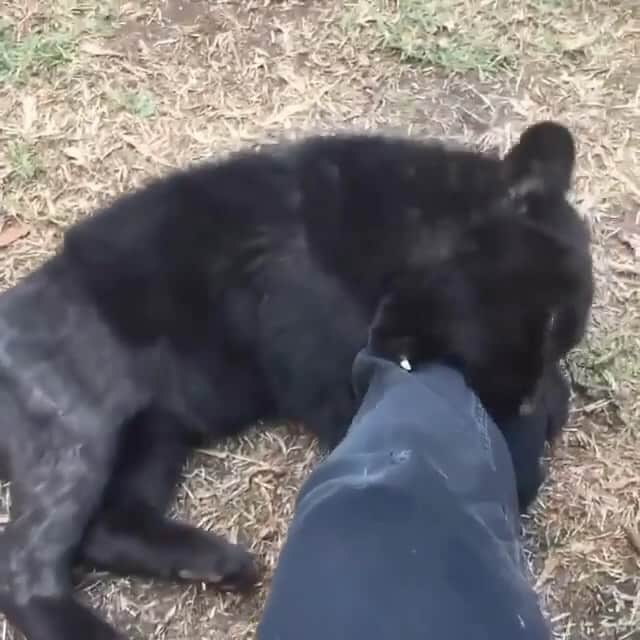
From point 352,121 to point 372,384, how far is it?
129cm

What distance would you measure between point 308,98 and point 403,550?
6.28 ft

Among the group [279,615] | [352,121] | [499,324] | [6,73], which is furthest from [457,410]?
[6,73]

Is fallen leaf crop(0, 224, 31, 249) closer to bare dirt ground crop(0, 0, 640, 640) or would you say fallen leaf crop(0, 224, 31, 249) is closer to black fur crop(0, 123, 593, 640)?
bare dirt ground crop(0, 0, 640, 640)

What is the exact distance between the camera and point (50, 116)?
9.95ft

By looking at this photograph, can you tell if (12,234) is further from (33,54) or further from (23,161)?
(33,54)

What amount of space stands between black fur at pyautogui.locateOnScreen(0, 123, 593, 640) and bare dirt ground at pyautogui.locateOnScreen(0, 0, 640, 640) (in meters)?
0.22

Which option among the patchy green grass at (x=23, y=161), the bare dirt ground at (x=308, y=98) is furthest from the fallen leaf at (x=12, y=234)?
the patchy green grass at (x=23, y=161)

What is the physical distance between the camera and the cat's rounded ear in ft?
6.96

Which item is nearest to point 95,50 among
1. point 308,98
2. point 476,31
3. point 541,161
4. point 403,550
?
point 308,98

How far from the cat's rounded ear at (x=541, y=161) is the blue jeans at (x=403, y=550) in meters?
0.66

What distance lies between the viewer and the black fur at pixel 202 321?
2141 mm

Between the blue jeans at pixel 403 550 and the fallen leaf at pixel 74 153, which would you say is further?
the fallen leaf at pixel 74 153

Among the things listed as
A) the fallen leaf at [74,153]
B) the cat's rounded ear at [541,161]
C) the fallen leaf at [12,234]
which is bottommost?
the fallen leaf at [12,234]

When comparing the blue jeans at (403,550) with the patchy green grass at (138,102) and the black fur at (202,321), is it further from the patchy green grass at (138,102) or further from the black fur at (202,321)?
the patchy green grass at (138,102)
